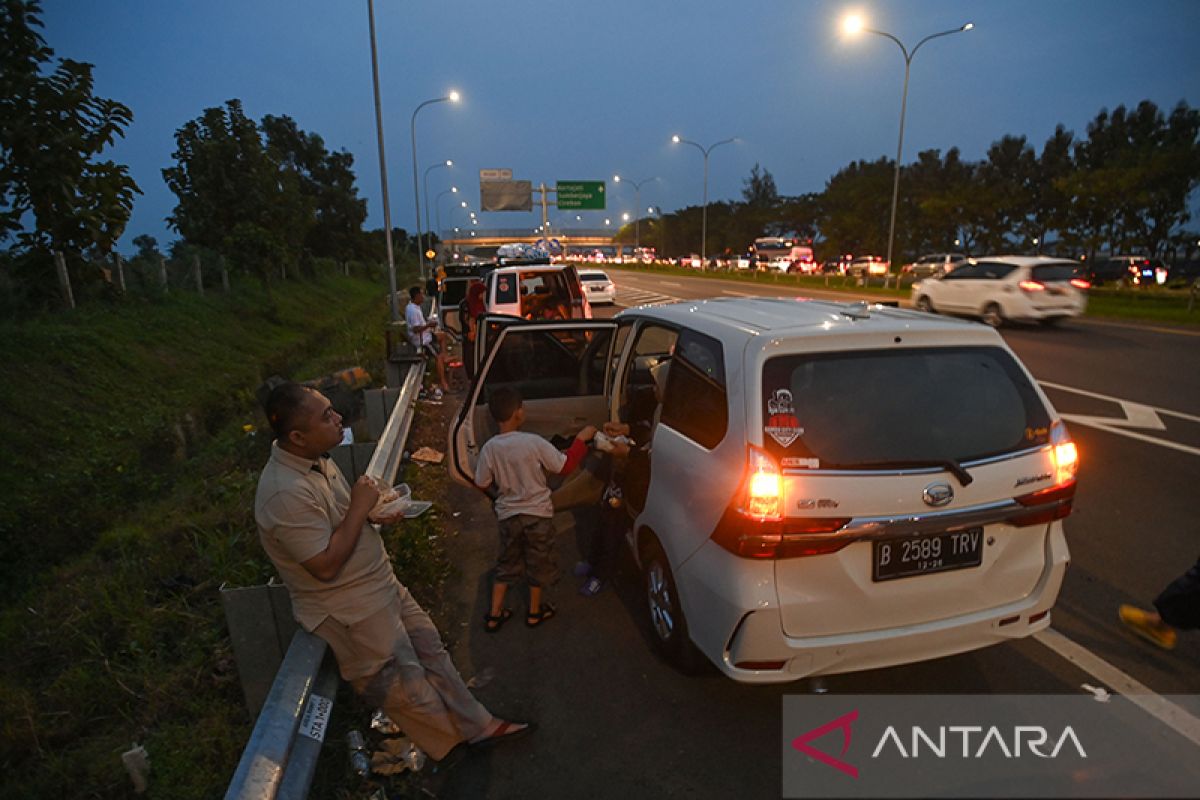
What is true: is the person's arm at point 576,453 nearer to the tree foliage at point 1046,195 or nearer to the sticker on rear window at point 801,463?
the sticker on rear window at point 801,463

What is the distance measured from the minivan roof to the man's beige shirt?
1842mm

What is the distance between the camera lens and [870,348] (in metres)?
2.90

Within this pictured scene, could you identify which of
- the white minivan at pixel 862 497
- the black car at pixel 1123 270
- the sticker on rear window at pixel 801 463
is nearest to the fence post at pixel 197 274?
the white minivan at pixel 862 497

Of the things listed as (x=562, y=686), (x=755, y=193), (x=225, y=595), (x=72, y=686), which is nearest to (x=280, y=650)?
(x=225, y=595)

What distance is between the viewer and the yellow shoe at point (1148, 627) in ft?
11.6

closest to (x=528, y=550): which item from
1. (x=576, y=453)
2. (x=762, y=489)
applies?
(x=576, y=453)

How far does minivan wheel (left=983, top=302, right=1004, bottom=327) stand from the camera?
15.8 metres

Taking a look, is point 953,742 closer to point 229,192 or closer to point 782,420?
point 782,420

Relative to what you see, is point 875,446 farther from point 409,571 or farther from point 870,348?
point 409,571

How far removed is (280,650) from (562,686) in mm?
1394

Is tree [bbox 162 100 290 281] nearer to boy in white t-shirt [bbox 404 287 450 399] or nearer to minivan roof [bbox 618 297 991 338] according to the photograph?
boy in white t-shirt [bbox 404 287 450 399]

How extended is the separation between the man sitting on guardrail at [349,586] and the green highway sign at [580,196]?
38.2 m

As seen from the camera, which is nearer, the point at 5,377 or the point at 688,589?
the point at 688,589

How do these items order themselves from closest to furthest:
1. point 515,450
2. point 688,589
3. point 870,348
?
1. point 870,348
2. point 688,589
3. point 515,450
